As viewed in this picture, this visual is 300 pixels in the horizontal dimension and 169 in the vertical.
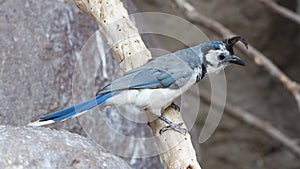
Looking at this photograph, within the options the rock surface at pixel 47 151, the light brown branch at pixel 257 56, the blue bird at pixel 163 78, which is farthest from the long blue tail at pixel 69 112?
the light brown branch at pixel 257 56

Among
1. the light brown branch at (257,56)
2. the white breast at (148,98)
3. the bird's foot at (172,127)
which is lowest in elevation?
the light brown branch at (257,56)

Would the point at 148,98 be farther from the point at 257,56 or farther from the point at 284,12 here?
the point at 284,12

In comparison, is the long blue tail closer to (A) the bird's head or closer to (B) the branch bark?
(B) the branch bark

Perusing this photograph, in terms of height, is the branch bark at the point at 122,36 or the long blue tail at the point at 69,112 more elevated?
the branch bark at the point at 122,36

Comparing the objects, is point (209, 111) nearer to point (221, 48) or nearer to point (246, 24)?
point (246, 24)

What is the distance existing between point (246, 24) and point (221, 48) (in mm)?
2128

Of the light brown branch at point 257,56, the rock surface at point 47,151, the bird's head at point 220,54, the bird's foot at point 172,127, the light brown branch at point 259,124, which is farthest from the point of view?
the light brown branch at point 259,124

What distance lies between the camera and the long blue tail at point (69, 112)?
88.1 inches

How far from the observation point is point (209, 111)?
454 centimetres

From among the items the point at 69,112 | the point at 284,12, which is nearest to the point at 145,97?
the point at 69,112

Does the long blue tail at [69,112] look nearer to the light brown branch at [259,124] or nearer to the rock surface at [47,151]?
the rock surface at [47,151]

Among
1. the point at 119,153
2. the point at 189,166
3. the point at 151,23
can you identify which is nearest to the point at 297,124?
the point at 151,23

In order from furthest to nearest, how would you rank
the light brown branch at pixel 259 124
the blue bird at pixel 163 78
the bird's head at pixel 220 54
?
the light brown branch at pixel 259 124
the bird's head at pixel 220 54
the blue bird at pixel 163 78

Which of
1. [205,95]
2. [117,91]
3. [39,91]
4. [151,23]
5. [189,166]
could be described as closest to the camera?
[189,166]
